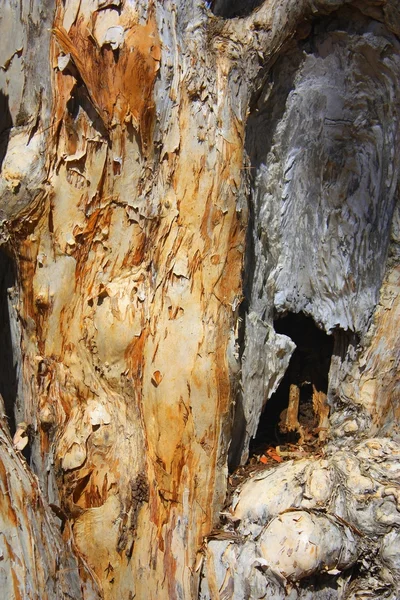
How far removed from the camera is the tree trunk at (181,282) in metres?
2.30

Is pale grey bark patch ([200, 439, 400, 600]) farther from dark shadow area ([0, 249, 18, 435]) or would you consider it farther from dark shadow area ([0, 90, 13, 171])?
dark shadow area ([0, 90, 13, 171])

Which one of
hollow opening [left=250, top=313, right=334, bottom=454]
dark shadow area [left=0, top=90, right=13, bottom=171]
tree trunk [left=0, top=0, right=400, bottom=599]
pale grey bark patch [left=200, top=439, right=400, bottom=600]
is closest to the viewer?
pale grey bark patch [left=200, top=439, right=400, bottom=600]

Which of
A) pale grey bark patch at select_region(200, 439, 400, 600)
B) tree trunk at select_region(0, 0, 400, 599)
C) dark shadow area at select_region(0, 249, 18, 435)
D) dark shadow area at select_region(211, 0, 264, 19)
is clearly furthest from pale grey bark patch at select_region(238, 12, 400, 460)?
dark shadow area at select_region(0, 249, 18, 435)

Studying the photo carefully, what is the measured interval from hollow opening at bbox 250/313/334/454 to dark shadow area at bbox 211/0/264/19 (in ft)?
4.26

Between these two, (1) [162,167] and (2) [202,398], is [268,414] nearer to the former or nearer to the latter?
(2) [202,398]

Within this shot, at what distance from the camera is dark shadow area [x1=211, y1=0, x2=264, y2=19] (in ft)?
8.75

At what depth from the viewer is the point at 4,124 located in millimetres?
2613

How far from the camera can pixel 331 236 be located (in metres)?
2.84

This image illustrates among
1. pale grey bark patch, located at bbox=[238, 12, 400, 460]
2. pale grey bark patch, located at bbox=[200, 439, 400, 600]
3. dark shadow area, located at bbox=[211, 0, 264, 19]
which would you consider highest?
dark shadow area, located at bbox=[211, 0, 264, 19]

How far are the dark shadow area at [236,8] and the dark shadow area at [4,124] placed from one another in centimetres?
92

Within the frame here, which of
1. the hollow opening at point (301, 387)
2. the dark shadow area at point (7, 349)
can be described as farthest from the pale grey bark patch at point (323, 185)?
the dark shadow area at point (7, 349)

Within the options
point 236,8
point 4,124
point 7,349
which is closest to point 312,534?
point 7,349

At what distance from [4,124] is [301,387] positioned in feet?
5.59

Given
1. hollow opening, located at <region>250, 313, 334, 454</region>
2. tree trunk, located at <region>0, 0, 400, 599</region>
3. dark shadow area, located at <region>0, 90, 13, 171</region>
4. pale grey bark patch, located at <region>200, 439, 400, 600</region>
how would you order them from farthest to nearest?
1. hollow opening, located at <region>250, 313, 334, 454</region>
2. dark shadow area, located at <region>0, 90, 13, 171</region>
3. tree trunk, located at <region>0, 0, 400, 599</region>
4. pale grey bark patch, located at <region>200, 439, 400, 600</region>
